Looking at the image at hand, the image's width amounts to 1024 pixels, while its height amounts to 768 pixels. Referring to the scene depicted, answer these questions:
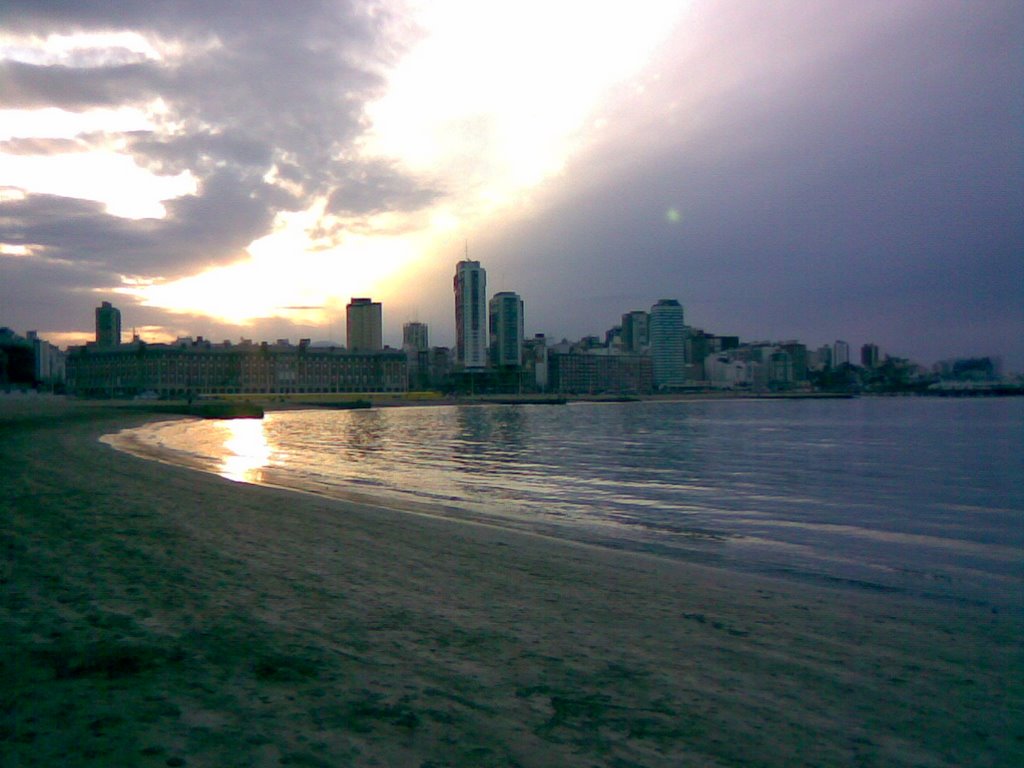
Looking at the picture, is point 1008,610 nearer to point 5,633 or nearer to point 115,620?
point 115,620

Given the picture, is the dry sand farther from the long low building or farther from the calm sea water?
the long low building

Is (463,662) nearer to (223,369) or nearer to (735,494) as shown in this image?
(735,494)

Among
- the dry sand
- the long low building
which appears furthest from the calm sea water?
the long low building

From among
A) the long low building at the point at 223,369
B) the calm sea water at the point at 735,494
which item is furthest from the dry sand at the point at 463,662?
the long low building at the point at 223,369

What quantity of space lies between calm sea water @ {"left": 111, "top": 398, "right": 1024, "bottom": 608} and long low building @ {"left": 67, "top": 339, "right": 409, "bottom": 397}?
13664cm

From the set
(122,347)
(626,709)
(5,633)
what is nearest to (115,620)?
(5,633)

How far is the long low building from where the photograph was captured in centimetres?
16600

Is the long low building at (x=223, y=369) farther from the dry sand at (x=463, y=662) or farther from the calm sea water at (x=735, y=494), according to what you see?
the dry sand at (x=463, y=662)

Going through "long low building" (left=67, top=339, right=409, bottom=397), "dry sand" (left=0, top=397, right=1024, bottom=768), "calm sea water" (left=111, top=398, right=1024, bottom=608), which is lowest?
"calm sea water" (left=111, top=398, right=1024, bottom=608)

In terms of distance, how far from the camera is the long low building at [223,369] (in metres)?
166

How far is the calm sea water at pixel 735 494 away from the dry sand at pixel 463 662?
77.4 inches

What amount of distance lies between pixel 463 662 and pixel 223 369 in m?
184

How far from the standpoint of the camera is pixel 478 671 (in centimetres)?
564

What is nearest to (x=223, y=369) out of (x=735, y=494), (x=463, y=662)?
(x=735, y=494)
